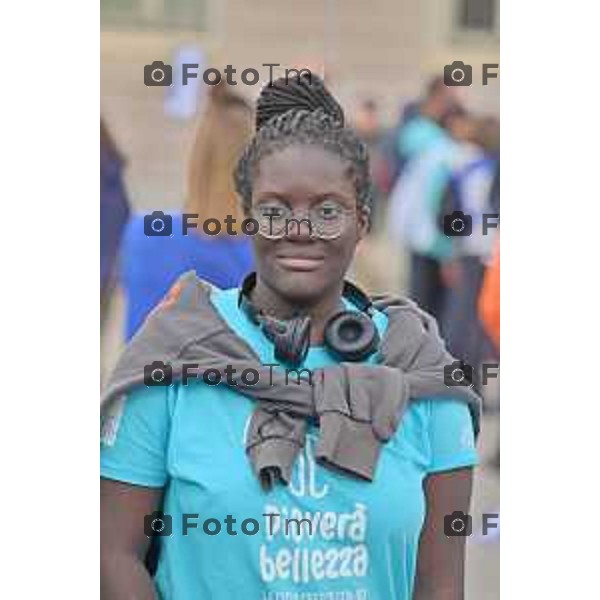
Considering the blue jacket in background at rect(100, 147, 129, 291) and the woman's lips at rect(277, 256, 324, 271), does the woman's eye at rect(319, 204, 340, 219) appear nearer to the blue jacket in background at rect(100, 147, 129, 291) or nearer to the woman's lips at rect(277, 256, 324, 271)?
the woman's lips at rect(277, 256, 324, 271)

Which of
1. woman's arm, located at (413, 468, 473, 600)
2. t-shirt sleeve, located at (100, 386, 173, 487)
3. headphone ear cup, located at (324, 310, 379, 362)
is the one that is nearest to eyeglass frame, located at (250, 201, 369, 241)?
headphone ear cup, located at (324, 310, 379, 362)

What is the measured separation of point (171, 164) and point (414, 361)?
15.7 inches

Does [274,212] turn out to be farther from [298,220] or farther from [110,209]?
[110,209]

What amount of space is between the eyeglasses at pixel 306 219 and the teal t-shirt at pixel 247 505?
Result: 0.13m

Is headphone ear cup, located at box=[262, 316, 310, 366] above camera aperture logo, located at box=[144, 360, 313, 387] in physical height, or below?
above

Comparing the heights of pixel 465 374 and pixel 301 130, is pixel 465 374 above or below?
below

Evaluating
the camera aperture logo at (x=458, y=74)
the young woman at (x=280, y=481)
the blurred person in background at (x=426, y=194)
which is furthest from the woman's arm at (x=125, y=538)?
the camera aperture logo at (x=458, y=74)

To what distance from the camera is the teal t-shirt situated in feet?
4.02

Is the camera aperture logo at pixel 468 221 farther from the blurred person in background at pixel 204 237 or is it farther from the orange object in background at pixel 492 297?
the blurred person in background at pixel 204 237

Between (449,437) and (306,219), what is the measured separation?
1.06 feet

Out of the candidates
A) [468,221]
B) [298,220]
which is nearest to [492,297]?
[468,221]

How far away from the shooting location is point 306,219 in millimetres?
1245
